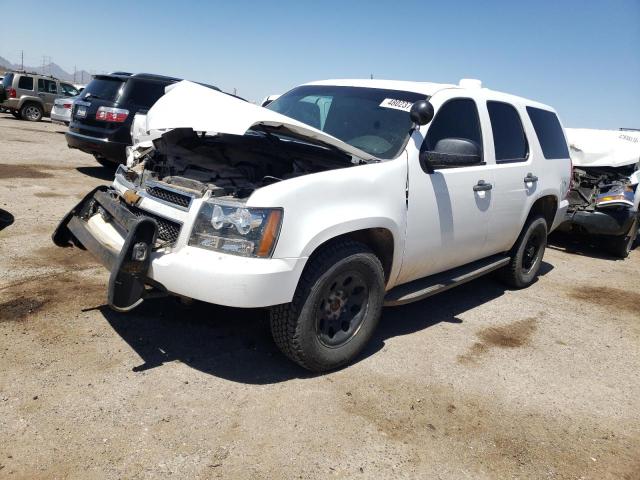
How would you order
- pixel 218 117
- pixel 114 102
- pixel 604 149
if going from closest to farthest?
pixel 218 117 → pixel 604 149 → pixel 114 102

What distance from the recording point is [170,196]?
10.8ft

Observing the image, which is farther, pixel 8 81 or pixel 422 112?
pixel 8 81

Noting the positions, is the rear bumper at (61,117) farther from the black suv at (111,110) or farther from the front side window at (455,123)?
the front side window at (455,123)

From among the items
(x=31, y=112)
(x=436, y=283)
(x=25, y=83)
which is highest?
(x=436, y=283)

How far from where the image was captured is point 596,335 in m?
4.81

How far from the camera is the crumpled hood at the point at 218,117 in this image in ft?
9.98

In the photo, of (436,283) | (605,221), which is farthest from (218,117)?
(605,221)

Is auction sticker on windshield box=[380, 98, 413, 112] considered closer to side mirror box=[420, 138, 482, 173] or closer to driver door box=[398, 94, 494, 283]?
driver door box=[398, 94, 494, 283]

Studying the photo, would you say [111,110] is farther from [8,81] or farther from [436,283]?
[8,81]

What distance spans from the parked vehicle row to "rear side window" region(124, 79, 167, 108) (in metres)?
14.4

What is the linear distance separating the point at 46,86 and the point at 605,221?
21.1 meters

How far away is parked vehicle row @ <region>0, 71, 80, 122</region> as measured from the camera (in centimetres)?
2036

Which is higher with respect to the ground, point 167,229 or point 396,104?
point 396,104

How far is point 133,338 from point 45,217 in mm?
3441
